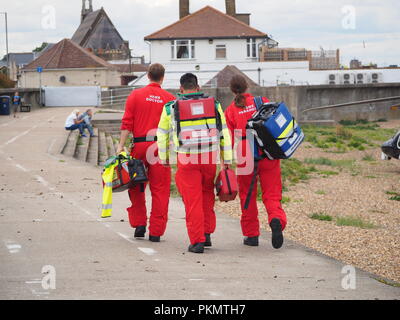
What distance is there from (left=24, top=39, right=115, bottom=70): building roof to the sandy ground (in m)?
71.6

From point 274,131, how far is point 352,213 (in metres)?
6.10

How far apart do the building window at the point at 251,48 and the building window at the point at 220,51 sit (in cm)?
221

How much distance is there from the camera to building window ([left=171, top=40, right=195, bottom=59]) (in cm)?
6988

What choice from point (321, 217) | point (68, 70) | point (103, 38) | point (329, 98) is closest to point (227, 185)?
point (321, 217)

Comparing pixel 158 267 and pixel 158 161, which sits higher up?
pixel 158 161

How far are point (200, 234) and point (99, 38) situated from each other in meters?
122

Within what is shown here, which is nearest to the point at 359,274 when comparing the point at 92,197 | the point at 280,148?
the point at 280,148

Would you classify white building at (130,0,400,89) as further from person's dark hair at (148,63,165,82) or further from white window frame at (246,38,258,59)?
person's dark hair at (148,63,165,82)

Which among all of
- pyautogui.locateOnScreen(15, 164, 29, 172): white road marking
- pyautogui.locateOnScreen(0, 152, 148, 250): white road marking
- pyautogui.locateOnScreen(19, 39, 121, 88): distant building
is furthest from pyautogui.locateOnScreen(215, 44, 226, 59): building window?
pyautogui.locateOnScreen(15, 164, 29, 172): white road marking

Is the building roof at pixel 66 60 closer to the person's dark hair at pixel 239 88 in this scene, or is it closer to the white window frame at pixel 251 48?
the white window frame at pixel 251 48

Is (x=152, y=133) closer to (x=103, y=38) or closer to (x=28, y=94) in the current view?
(x=28, y=94)

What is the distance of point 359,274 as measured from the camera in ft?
26.0
